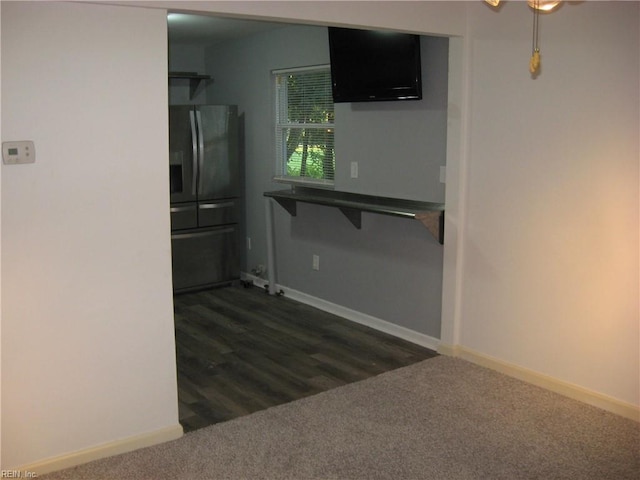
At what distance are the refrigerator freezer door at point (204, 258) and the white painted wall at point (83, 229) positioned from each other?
→ 9.38 feet

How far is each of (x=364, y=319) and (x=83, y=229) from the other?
104 inches

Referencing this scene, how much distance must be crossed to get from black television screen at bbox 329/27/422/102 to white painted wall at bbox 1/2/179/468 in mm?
1884

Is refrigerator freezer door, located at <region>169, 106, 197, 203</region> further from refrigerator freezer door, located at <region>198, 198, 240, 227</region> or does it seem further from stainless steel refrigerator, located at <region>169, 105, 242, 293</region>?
refrigerator freezer door, located at <region>198, 198, 240, 227</region>

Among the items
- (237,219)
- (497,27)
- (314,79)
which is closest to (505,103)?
(497,27)

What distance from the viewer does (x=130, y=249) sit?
118 inches

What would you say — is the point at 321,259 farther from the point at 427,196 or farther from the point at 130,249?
the point at 130,249

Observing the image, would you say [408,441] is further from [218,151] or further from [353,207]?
[218,151]

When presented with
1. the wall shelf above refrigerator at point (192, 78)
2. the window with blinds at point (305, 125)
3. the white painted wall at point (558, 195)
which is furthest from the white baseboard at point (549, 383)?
the wall shelf above refrigerator at point (192, 78)

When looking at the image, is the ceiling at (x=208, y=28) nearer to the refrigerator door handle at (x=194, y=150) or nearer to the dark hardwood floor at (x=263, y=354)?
the refrigerator door handle at (x=194, y=150)

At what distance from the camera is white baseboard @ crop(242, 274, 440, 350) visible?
4.57m

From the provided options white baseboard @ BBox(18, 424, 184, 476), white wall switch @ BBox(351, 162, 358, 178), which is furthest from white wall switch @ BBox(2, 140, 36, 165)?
white wall switch @ BBox(351, 162, 358, 178)

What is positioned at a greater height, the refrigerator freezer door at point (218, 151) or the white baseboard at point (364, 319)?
the refrigerator freezer door at point (218, 151)

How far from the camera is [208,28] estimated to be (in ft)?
18.2

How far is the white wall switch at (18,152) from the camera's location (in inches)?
104
